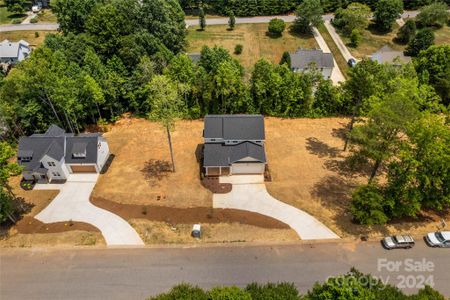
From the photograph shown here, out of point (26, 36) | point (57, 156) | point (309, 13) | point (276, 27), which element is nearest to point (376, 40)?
point (309, 13)

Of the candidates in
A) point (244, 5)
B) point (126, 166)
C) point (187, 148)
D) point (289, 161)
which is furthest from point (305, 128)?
point (244, 5)

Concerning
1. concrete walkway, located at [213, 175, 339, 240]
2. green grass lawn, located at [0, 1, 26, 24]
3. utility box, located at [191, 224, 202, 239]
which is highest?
green grass lawn, located at [0, 1, 26, 24]

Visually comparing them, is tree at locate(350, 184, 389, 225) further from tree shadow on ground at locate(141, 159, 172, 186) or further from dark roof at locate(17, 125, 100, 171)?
dark roof at locate(17, 125, 100, 171)

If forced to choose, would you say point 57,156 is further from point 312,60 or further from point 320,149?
point 312,60

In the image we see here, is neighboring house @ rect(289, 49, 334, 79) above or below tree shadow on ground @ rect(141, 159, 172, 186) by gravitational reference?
above

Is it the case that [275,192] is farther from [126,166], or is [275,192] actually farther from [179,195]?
[126,166]

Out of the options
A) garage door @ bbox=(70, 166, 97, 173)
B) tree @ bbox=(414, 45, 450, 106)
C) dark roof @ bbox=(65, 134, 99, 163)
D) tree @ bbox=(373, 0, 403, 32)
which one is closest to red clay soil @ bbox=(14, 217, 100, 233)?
garage door @ bbox=(70, 166, 97, 173)
